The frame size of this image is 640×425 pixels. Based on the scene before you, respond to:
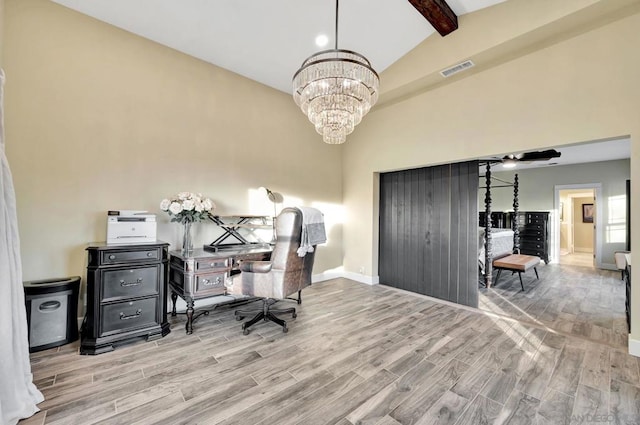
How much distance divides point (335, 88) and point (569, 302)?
475cm

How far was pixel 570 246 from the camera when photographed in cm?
938

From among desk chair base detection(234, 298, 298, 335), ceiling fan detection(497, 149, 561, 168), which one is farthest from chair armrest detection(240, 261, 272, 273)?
ceiling fan detection(497, 149, 561, 168)

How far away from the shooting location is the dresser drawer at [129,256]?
8.00 ft

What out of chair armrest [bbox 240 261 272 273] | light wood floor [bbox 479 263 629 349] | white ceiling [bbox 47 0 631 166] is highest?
white ceiling [bbox 47 0 631 166]

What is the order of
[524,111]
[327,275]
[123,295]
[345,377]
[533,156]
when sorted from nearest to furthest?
[345,377] < [123,295] < [524,111] < [533,156] < [327,275]

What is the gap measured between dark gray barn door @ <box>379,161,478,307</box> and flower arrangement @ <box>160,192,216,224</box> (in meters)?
3.19

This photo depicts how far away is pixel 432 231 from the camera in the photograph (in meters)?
4.17

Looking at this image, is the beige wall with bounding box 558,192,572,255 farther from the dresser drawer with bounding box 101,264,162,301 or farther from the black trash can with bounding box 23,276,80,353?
the black trash can with bounding box 23,276,80,353

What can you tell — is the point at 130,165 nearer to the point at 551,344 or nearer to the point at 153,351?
the point at 153,351

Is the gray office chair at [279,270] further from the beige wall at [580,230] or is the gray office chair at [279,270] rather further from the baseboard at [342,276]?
the beige wall at [580,230]

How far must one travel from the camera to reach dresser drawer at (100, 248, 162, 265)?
2438 millimetres

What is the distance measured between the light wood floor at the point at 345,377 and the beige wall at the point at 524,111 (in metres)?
0.99

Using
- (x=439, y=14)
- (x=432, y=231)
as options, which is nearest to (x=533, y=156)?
(x=432, y=231)

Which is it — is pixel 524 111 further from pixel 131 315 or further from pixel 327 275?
pixel 131 315
